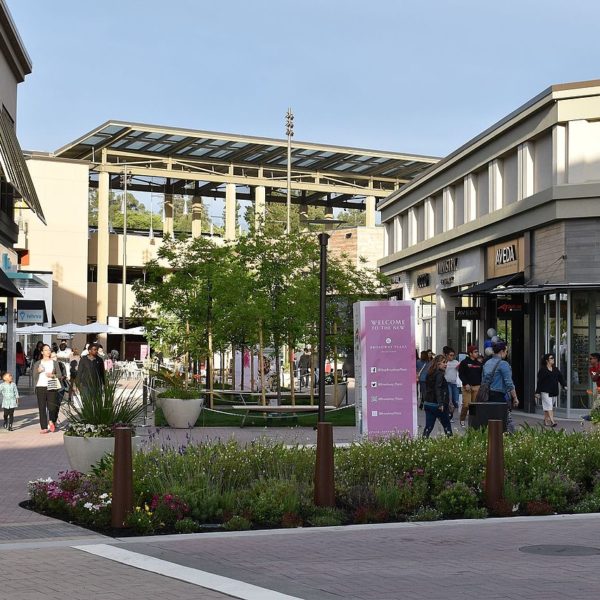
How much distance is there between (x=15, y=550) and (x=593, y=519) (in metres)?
5.95

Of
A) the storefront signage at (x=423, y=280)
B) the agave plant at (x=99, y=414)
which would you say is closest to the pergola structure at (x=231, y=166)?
the storefront signage at (x=423, y=280)

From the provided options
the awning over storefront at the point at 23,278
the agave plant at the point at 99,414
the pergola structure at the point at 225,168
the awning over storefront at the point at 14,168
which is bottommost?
the agave plant at the point at 99,414

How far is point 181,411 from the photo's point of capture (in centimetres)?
2627

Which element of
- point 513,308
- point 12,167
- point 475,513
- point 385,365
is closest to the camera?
point 475,513

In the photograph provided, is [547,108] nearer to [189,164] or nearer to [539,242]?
[539,242]

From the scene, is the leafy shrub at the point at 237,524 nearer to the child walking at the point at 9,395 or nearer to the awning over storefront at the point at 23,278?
the child walking at the point at 9,395

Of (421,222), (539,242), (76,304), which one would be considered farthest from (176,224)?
(539,242)

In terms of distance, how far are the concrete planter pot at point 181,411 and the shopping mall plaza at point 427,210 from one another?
524 centimetres

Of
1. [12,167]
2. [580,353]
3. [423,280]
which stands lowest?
[580,353]

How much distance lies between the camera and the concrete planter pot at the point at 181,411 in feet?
86.0

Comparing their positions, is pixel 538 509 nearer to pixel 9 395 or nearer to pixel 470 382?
pixel 9 395

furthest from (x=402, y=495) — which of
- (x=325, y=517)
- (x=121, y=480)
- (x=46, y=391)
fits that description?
(x=46, y=391)

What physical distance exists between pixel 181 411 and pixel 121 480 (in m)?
14.7

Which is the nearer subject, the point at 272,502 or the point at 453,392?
the point at 272,502
